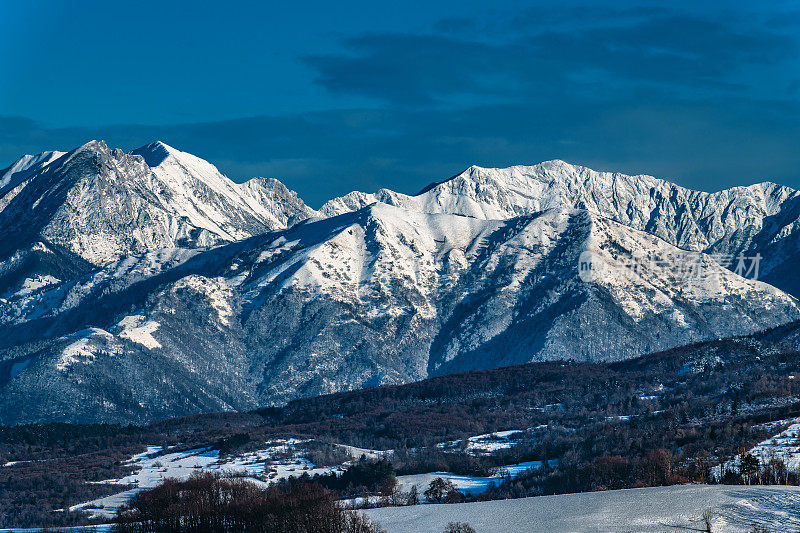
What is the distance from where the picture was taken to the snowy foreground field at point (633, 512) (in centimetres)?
15862

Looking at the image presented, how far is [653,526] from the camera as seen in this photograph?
15762cm

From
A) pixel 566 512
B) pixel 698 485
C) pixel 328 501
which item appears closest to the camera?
pixel 566 512

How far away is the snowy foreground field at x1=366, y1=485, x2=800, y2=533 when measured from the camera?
15862 cm

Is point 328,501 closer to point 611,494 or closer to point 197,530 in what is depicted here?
point 197,530

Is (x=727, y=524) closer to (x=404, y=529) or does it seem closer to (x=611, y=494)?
(x=611, y=494)

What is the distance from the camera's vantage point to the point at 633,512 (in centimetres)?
16338

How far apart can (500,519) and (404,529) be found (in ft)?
40.3

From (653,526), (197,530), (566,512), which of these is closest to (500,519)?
(566,512)

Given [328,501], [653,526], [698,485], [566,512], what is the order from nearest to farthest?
[653,526]
[566,512]
[698,485]
[328,501]

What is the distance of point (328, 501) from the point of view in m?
193

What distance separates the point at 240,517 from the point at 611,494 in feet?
172

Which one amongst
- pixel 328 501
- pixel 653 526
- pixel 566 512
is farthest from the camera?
pixel 328 501

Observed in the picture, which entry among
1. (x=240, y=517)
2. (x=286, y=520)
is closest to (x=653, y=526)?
(x=286, y=520)

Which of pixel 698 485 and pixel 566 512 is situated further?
pixel 698 485
